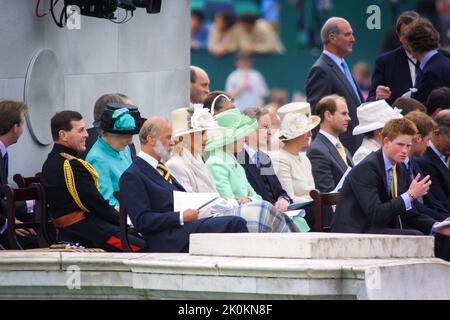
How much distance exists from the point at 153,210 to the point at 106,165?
122 centimetres

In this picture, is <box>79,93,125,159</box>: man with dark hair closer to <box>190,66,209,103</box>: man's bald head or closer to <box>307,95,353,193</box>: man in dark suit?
<box>307,95,353,193</box>: man in dark suit

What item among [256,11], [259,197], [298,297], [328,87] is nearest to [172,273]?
[298,297]

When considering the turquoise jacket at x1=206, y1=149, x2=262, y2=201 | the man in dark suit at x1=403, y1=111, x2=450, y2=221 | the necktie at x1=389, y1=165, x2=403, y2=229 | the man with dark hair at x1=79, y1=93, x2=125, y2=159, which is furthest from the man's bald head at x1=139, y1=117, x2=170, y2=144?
the man in dark suit at x1=403, y1=111, x2=450, y2=221

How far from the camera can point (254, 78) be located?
16.1 metres

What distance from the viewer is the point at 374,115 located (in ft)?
40.9

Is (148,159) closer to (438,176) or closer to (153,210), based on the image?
(153,210)

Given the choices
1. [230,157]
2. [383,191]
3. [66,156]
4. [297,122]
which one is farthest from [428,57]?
[66,156]

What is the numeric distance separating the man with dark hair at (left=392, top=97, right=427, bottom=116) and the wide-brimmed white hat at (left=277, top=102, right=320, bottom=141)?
73 centimetres

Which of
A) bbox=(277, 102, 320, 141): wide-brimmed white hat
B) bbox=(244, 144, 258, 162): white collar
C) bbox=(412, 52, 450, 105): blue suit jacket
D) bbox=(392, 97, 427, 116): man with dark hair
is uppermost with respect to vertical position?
bbox=(412, 52, 450, 105): blue suit jacket

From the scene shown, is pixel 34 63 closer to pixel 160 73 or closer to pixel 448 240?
pixel 160 73

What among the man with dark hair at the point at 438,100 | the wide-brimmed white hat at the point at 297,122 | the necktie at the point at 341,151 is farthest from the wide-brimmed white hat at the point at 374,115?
the man with dark hair at the point at 438,100

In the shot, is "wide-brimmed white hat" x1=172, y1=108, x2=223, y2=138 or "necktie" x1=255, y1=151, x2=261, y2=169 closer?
"wide-brimmed white hat" x1=172, y1=108, x2=223, y2=138

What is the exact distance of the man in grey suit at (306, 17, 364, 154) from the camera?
536 inches
